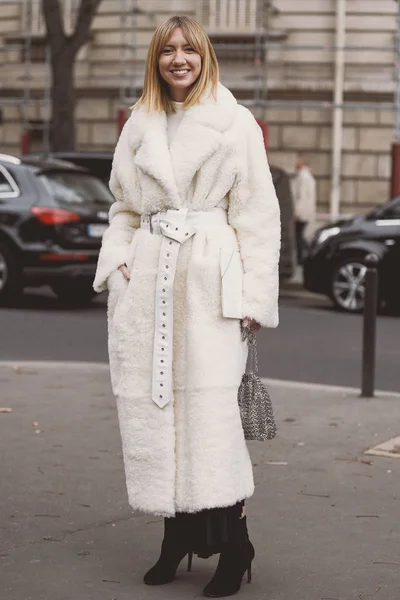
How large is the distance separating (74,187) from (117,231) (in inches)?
386

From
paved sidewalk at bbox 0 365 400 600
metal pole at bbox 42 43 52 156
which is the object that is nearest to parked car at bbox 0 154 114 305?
paved sidewalk at bbox 0 365 400 600

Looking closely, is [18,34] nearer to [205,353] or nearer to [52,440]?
[52,440]

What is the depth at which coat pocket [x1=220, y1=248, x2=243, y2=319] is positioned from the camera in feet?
14.8

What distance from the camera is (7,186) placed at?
14359 mm

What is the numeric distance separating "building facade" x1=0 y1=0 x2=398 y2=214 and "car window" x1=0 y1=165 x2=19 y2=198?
36.2ft

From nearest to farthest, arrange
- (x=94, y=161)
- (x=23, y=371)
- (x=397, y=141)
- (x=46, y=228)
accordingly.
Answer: (x=23, y=371)
(x=46, y=228)
(x=94, y=161)
(x=397, y=141)

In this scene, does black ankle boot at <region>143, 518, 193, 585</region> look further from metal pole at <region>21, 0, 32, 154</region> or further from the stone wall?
metal pole at <region>21, 0, 32, 154</region>

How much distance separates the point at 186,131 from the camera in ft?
15.0

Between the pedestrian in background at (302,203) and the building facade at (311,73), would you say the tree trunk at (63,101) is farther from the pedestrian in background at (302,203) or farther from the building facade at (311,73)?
the building facade at (311,73)

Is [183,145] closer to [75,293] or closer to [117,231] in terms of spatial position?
[117,231]

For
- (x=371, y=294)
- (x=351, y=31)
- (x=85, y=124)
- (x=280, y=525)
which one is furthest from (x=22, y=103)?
(x=280, y=525)

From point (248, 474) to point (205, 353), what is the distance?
447 millimetres

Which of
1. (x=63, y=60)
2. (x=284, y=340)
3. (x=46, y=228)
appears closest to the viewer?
(x=284, y=340)

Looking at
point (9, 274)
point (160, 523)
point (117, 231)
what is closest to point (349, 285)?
point (9, 274)
